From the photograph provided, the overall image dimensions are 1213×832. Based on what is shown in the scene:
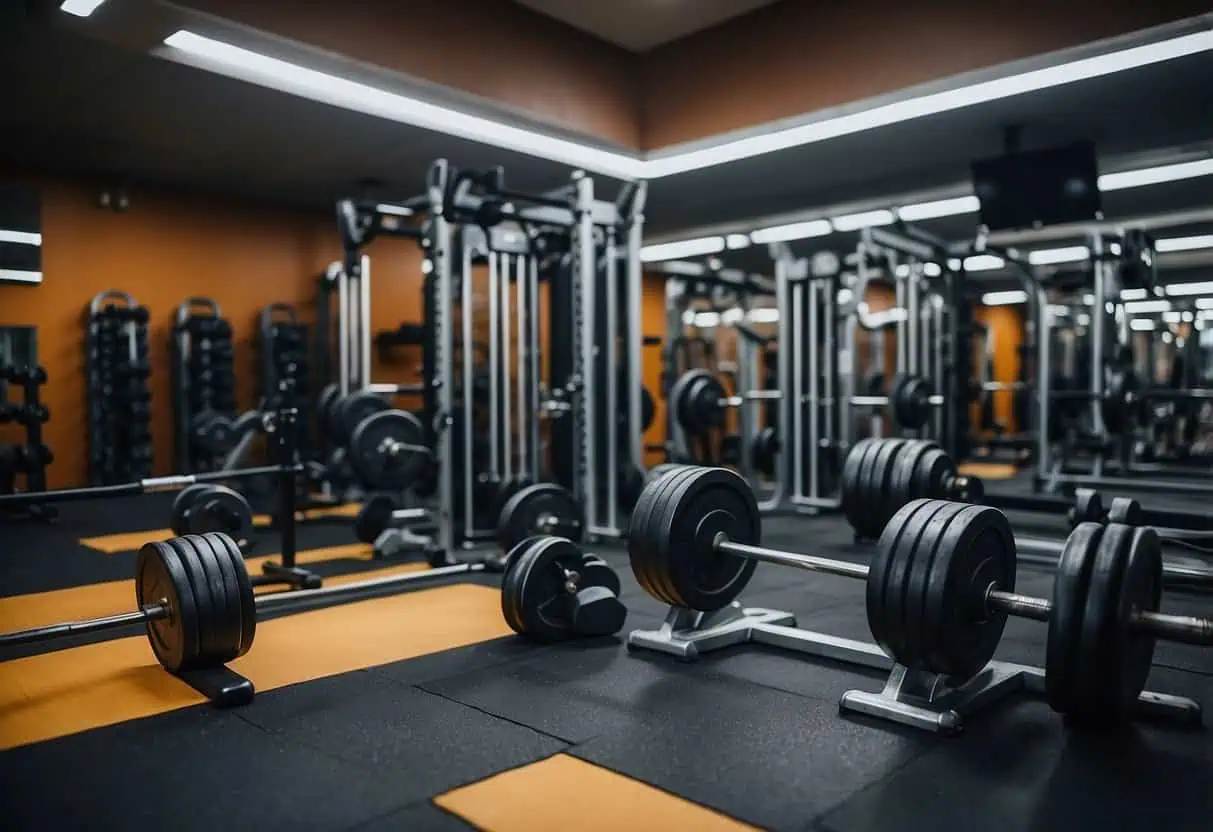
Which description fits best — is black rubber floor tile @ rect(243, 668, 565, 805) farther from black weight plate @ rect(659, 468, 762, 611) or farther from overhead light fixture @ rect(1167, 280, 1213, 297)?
overhead light fixture @ rect(1167, 280, 1213, 297)

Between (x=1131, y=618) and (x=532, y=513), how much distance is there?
2640 mm

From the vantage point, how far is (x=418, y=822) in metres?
1.63

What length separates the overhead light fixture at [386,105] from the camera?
391cm

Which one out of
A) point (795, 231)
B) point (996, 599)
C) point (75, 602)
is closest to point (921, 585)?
point (996, 599)

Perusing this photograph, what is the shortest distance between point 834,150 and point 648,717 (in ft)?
13.6

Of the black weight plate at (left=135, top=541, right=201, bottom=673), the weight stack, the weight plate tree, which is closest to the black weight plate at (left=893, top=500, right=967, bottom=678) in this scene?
the weight plate tree

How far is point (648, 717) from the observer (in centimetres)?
217

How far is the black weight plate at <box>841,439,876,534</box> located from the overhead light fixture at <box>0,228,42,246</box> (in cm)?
347

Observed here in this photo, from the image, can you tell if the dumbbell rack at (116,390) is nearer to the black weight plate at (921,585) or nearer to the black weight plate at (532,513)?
the black weight plate at (532,513)

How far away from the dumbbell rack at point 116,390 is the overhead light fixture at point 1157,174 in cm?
659

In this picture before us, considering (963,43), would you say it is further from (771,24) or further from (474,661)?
(474,661)

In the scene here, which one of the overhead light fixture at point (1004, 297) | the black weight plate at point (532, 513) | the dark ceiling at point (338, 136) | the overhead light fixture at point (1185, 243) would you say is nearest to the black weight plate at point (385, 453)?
the black weight plate at point (532, 513)

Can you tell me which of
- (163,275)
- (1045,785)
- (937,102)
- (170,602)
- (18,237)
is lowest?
(1045,785)

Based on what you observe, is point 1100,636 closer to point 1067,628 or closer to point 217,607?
point 1067,628
